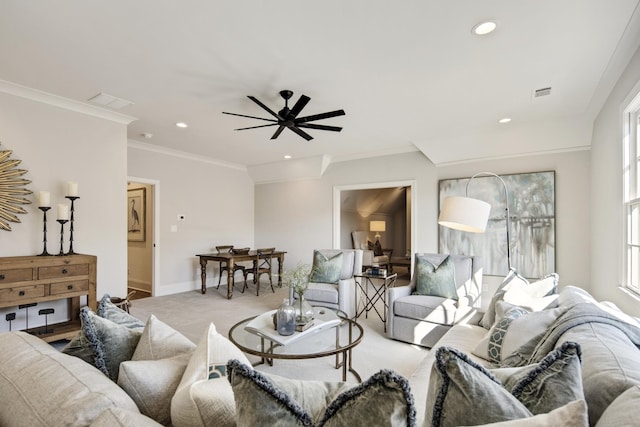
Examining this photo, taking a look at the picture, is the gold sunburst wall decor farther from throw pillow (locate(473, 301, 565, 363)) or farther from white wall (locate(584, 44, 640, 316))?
white wall (locate(584, 44, 640, 316))

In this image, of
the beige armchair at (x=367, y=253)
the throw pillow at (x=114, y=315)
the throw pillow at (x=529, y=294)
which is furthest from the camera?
the beige armchair at (x=367, y=253)

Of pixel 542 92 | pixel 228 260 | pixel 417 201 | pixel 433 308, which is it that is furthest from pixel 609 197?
pixel 228 260

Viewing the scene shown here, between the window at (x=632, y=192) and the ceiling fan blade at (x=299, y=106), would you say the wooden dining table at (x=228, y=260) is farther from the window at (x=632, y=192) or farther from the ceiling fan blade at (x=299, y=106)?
the window at (x=632, y=192)

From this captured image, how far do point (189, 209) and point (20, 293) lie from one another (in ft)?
11.0

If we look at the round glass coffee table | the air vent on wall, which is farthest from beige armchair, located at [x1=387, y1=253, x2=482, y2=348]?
the air vent on wall

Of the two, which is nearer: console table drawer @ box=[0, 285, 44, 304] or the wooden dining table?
console table drawer @ box=[0, 285, 44, 304]

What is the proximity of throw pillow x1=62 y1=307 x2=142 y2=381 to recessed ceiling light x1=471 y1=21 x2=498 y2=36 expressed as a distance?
2.69 m

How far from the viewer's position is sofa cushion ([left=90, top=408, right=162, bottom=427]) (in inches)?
27.1

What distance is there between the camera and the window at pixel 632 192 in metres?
2.38

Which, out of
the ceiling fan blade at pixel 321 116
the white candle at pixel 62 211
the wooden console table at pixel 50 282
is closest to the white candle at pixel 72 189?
the white candle at pixel 62 211

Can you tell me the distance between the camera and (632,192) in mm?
2453

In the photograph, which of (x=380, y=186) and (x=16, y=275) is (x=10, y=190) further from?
(x=380, y=186)

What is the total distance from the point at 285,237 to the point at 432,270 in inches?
156

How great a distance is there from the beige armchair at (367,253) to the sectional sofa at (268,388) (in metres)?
6.47
